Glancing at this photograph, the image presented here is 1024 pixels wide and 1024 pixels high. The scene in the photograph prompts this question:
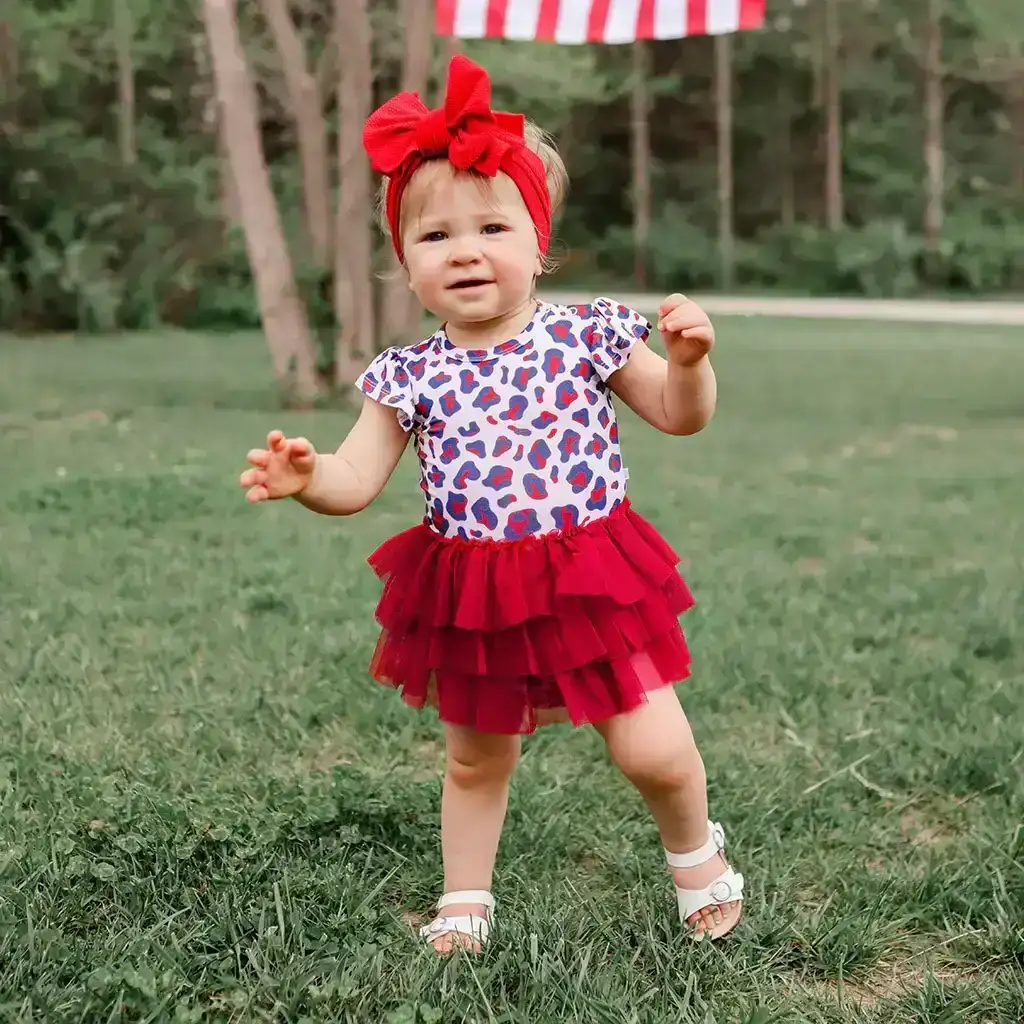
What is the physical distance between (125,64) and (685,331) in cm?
2428

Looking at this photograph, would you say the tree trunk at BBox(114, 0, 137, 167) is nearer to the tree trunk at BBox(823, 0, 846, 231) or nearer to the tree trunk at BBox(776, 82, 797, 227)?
the tree trunk at BBox(823, 0, 846, 231)

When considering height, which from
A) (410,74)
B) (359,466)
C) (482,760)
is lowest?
(482,760)

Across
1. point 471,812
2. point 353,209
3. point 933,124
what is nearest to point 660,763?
point 471,812

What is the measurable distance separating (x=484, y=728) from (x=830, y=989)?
0.70 meters

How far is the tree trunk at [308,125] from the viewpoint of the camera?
979cm

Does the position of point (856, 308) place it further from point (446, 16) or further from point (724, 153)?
point (446, 16)

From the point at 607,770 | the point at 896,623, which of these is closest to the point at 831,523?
the point at 896,623

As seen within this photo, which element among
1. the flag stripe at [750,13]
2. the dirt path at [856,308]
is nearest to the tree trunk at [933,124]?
the dirt path at [856,308]

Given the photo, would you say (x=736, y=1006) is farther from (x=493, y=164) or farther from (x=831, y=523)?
(x=831, y=523)

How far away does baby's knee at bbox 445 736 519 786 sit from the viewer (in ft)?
7.33

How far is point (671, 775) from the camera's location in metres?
2.14

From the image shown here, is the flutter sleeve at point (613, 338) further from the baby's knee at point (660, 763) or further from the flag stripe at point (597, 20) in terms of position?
the flag stripe at point (597, 20)

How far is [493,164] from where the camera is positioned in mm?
2008

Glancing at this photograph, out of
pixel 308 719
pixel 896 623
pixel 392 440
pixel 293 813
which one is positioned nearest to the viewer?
pixel 392 440
